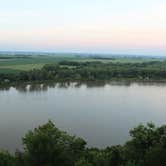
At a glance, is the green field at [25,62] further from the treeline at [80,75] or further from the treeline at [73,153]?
the treeline at [73,153]

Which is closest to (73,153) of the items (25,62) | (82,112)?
(82,112)

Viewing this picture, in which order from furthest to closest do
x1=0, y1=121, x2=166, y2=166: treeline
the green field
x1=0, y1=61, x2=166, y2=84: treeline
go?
the green field, x1=0, y1=61, x2=166, y2=84: treeline, x1=0, y1=121, x2=166, y2=166: treeline

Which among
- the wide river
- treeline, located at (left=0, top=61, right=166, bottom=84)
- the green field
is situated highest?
the green field

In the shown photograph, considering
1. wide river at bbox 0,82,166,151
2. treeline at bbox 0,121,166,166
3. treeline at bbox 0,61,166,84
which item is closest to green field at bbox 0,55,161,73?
treeline at bbox 0,61,166,84

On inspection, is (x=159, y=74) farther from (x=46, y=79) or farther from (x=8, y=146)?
(x=8, y=146)

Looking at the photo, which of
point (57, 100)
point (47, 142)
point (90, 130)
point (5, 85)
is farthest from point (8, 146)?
point (5, 85)

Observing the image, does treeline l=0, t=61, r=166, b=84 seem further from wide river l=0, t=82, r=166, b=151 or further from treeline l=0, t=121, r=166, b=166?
treeline l=0, t=121, r=166, b=166

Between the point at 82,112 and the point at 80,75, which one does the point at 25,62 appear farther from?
the point at 82,112
